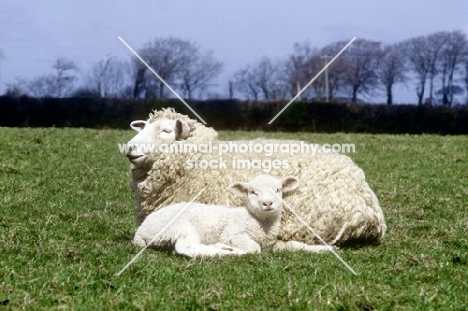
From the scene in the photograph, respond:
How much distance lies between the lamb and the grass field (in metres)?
0.23

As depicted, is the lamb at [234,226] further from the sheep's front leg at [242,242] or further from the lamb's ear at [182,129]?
the lamb's ear at [182,129]

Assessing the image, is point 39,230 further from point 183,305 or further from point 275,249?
point 183,305

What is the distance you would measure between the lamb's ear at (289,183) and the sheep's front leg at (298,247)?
1.77ft

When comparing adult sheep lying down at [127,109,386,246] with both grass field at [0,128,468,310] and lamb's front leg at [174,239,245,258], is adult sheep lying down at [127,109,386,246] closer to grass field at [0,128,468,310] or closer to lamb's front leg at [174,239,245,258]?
grass field at [0,128,468,310]

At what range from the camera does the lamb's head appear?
652 centimetres

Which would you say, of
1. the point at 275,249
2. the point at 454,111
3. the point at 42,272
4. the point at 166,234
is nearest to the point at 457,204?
the point at 275,249

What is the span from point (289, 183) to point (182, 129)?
4.76ft

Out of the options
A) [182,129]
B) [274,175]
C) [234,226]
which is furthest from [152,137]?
[234,226]

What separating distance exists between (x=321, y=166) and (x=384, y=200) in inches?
151

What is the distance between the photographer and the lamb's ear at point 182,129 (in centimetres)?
756

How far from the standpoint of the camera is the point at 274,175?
7.34 meters

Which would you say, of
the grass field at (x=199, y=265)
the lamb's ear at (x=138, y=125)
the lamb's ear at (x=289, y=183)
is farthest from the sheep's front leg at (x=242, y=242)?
the lamb's ear at (x=138, y=125)

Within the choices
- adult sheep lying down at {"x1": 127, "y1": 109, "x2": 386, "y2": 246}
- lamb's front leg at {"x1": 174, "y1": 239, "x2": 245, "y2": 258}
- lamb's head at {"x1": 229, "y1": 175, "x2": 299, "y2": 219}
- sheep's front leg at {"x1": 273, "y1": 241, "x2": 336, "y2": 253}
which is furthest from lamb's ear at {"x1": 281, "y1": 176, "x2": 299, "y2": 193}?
lamb's front leg at {"x1": 174, "y1": 239, "x2": 245, "y2": 258}

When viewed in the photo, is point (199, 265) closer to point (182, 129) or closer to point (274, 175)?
point (274, 175)
